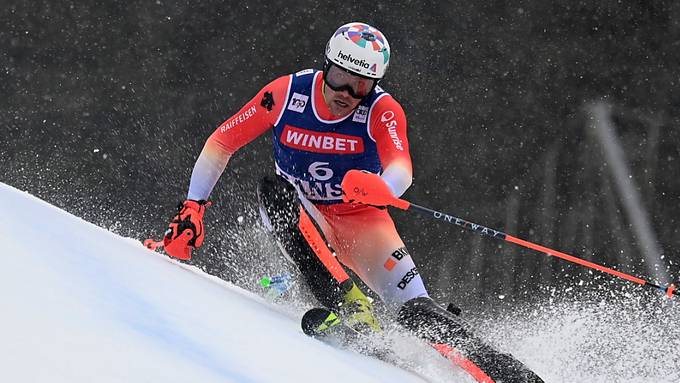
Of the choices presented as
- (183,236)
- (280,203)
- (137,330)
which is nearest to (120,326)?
(137,330)

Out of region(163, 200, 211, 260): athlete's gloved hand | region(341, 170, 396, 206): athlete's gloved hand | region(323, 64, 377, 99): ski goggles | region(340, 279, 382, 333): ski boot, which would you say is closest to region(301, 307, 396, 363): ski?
region(340, 279, 382, 333): ski boot

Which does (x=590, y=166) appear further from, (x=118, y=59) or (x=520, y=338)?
(x=118, y=59)

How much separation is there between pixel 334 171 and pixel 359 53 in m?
0.56

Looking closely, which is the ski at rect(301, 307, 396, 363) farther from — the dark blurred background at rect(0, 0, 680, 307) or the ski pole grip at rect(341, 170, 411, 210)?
the dark blurred background at rect(0, 0, 680, 307)

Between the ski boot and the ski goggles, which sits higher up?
the ski goggles

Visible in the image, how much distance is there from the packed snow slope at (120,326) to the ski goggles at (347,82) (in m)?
1.16

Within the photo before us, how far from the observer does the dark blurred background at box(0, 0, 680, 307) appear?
6996 mm

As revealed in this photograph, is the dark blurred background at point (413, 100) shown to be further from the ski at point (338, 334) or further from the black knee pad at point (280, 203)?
the ski at point (338, 334)

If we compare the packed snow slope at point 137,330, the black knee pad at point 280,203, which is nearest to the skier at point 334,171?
the black knee pad at point 280,203

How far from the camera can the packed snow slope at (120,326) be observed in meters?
1.46

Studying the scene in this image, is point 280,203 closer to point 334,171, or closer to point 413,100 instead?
point 334,171

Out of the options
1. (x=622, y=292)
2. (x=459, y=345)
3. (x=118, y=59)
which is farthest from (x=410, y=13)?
(x=459, y=345)

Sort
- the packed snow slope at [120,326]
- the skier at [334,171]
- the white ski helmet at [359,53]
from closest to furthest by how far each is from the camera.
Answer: the packed snow slope at [120,326]
the skier at [334,171]
the white ski helmet at [359,53]

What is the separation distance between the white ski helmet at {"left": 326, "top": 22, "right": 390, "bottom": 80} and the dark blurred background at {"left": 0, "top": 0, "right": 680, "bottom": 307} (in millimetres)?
3194
